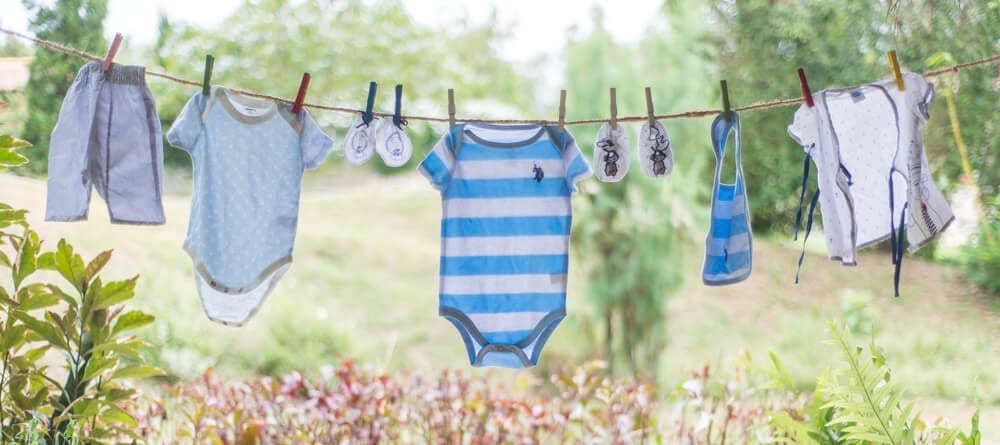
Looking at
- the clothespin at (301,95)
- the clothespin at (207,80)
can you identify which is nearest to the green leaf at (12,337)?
the clothespin at (207,80)

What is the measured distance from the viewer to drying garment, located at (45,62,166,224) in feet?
5.83

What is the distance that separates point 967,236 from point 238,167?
3284 mm

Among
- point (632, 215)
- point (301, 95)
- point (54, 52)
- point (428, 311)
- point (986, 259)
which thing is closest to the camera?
point (301, 95)

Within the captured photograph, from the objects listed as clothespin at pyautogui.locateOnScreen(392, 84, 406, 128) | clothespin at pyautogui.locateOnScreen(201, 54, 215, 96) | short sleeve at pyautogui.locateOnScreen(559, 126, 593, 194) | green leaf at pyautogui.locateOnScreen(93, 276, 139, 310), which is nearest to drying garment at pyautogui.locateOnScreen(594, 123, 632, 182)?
short sleeve at pyautogui.locateOnScreen(559, 126, 593, 194)

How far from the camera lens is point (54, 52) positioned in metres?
3.30

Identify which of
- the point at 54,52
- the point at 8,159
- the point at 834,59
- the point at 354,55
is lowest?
the point at 8,159

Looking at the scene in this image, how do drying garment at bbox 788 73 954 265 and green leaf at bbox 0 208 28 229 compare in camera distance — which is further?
green leaf at bbox 0 208 28 229

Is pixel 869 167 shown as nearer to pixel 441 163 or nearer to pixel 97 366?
pixel 441 163

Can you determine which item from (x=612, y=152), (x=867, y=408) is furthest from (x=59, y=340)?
(x=867, y=408)

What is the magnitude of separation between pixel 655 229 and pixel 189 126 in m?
2.91

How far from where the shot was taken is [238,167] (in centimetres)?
190

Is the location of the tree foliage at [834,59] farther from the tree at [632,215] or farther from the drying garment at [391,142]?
the drying garment at [391,142]

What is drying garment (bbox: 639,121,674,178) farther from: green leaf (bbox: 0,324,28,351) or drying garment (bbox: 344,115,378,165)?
green leaf (bbox: 0,324,28,351)

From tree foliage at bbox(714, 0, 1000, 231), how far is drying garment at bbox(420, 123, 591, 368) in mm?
1633
